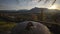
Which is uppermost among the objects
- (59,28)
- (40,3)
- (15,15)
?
(40,3)

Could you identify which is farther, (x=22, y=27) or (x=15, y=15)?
(x=15, y=15)

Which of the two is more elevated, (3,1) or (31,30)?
(3,1)

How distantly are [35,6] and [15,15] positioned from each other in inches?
8.4

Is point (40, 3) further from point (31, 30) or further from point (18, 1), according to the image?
point (31, 30)

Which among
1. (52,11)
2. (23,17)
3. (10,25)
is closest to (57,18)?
(52,11)

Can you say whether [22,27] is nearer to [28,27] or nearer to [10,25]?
[28,27]

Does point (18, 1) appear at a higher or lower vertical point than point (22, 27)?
higher

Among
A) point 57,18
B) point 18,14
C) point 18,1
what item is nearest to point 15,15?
point 18,14

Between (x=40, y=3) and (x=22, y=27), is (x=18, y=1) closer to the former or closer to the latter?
(x=40, y=3)

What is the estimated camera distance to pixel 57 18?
1196 mm

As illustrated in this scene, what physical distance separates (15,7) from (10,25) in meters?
0.18

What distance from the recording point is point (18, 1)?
1.22 metres

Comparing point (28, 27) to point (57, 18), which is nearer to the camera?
point (28, 27)

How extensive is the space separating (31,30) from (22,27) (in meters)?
0.06
